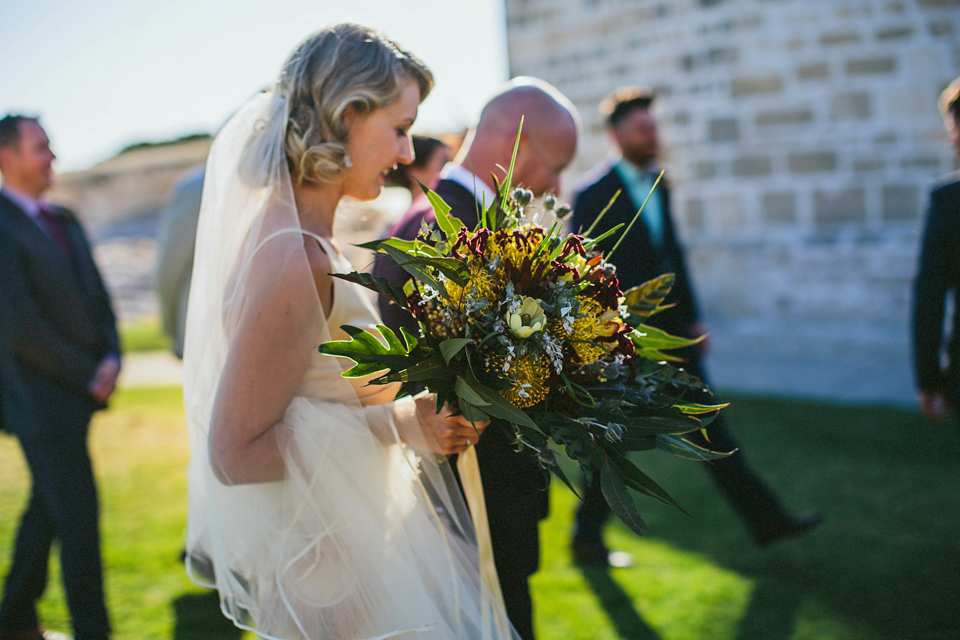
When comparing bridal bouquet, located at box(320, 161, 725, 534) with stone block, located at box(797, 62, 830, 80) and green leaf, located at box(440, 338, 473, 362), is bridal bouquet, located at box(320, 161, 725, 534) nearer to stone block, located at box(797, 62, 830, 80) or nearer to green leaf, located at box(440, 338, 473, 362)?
green leaf, located at box(440, 338, 473, 362)

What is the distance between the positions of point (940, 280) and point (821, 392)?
13.2 ft

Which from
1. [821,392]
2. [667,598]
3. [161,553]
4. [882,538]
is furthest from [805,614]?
[821,392]

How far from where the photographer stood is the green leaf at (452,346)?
166 cm

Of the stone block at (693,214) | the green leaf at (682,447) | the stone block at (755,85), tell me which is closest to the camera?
the green leaf at (682,447)

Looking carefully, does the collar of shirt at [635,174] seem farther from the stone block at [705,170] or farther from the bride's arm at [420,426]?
the stone block at [705,170]

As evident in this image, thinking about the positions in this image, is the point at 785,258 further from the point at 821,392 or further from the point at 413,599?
the point at 413,599

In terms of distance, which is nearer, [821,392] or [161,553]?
[161,553]

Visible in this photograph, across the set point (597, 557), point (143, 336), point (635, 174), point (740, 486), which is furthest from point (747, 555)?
point (143, 336)

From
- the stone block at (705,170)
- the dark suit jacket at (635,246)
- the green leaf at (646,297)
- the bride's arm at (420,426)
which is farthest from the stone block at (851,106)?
the bride's arm at (420,426)

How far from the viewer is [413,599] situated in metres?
1.85

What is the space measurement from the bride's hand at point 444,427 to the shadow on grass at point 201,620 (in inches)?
88.8

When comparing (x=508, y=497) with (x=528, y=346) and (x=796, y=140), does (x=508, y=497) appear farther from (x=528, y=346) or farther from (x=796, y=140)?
(x=796, y=140)

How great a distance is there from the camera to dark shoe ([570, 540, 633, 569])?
4.28m

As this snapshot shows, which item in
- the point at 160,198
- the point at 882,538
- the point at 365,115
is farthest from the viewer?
the point at 160,198
